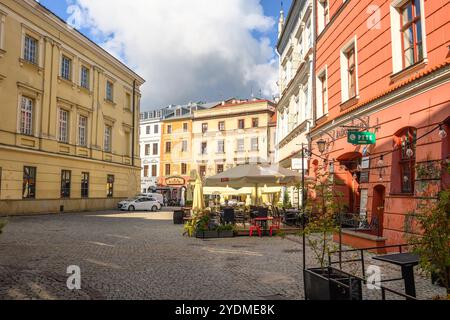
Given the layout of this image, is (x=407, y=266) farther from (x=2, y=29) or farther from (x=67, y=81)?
(x=67, y=81)

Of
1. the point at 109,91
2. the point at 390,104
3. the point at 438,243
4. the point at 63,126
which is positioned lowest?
the point at 438,243

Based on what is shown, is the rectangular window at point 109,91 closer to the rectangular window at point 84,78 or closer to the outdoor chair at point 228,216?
the rectangular window at point 84,78

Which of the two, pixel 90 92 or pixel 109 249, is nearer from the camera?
pixel 109 249

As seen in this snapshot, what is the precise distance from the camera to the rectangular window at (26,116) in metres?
23.7

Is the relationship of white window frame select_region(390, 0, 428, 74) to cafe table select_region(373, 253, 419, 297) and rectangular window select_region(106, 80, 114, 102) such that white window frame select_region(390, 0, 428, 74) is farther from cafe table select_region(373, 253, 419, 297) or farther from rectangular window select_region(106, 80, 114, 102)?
rectangular window select_region(106, 80, 114, 102)

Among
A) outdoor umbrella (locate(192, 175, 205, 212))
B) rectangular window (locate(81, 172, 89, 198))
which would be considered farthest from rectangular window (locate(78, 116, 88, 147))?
outdoor umbrella (locate(192, 175, 205, 212))

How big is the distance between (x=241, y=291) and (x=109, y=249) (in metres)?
5.58

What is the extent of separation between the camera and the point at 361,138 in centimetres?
1084

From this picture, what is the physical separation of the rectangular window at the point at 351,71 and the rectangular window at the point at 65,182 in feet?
67.4

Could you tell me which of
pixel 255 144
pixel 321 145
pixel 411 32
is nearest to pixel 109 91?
pixel 255 144

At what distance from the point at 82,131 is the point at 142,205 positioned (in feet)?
26.5

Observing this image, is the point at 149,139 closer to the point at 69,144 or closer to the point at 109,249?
the point at 69,144

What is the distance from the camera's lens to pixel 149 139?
196ft

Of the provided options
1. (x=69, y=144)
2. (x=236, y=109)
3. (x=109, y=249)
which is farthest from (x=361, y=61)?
(x=236, y=109)
